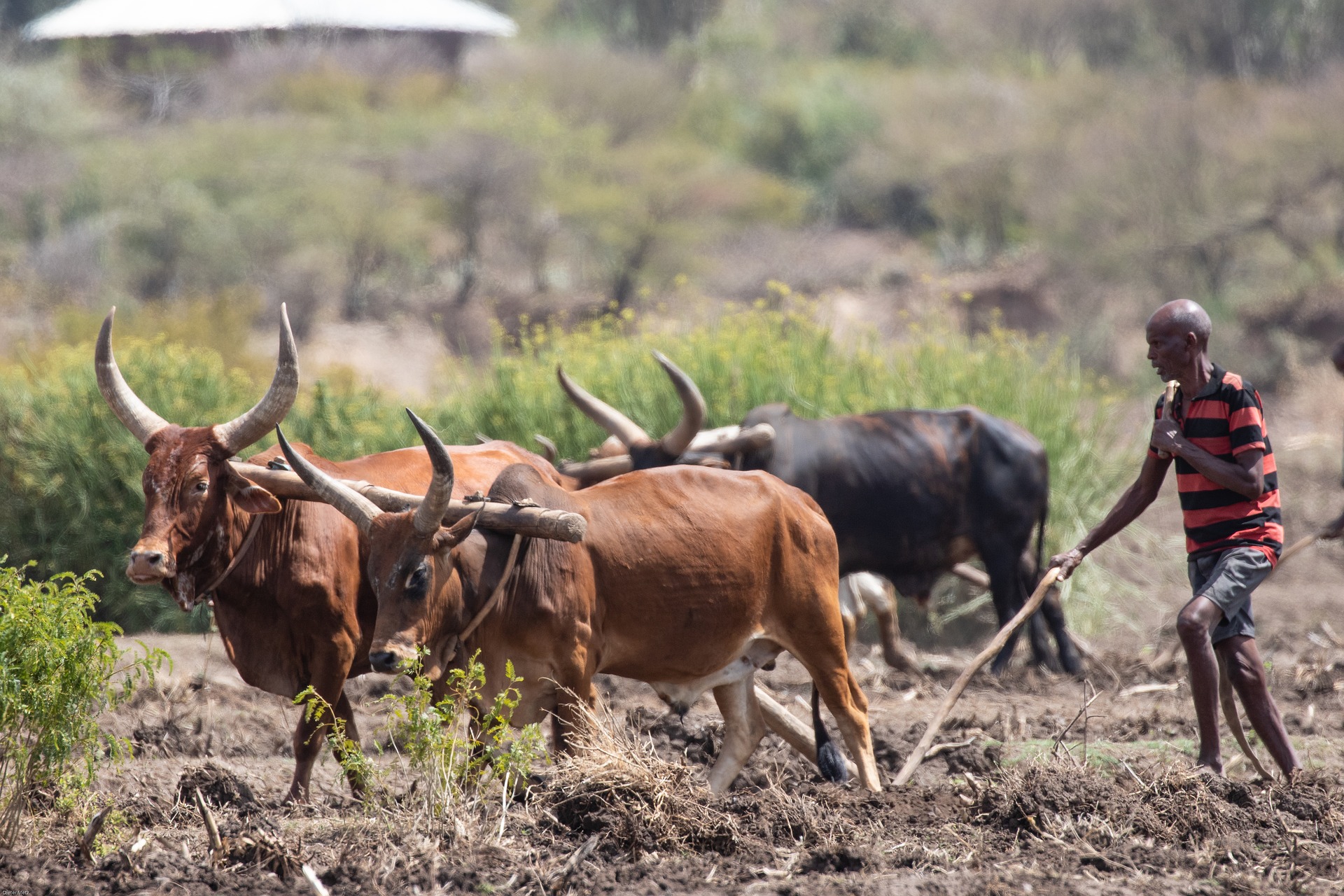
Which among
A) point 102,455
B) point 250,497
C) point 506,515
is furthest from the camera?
point 102,455

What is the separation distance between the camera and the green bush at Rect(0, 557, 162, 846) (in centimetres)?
451

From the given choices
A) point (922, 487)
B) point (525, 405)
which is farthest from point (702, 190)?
point (922, 487)

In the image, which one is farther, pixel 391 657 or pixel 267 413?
pixel 267 413

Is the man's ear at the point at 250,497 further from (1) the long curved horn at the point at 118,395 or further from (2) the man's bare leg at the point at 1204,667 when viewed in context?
(2) the man's bare leg at the point at 1204,667

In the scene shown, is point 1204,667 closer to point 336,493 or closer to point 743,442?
point 336,493

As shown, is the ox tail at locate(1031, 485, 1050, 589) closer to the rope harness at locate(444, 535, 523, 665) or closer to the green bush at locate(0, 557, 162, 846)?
the rope harness at locate(444, 535, 523, 665)

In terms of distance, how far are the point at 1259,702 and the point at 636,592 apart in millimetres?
2202

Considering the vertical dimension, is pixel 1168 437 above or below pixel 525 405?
above

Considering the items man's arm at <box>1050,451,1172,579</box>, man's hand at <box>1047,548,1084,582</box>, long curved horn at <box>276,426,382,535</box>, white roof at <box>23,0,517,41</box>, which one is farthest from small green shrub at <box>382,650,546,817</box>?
white roof at <box>23,0,517,41</box>

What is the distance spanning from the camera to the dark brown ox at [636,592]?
15.9 feet

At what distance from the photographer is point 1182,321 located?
521 cm

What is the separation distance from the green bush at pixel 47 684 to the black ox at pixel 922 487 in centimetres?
390

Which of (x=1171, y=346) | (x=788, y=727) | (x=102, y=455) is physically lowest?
(x=102, y=455)

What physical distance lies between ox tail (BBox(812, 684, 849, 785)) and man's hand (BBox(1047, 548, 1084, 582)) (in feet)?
3.48
